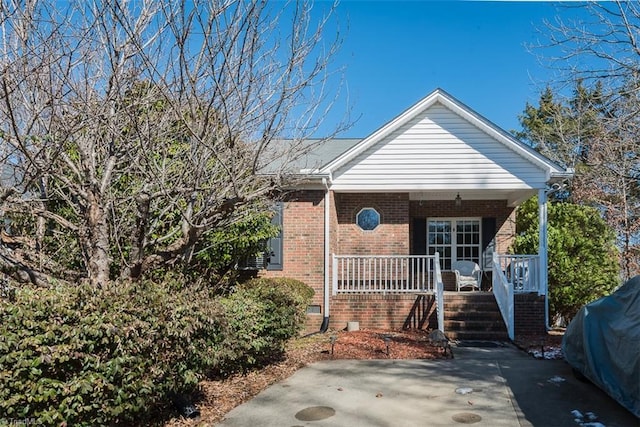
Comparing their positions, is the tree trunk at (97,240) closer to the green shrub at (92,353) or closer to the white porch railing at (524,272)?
the green shrub at (92,353)

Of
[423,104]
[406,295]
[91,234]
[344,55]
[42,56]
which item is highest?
[423,104]

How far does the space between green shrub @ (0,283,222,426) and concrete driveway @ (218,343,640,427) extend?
1.23 metres

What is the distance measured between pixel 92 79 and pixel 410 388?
5.68 metres

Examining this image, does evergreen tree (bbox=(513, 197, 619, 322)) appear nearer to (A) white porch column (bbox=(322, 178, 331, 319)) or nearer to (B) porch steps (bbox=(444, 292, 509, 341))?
(B) porch steps (bbox=(444, 292, 509, 341))

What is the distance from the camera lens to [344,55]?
21.0 feet

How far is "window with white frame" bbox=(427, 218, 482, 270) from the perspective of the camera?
47.7 feet

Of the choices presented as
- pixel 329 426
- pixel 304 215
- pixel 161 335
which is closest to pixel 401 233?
pixel 304 215

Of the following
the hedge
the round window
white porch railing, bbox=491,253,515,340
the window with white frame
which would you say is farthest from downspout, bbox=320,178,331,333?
the hedge

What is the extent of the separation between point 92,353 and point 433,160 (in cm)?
943

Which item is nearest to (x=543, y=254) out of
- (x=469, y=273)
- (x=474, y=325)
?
(x=474, y=325)

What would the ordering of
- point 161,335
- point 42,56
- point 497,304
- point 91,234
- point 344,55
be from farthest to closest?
point 497,304 < point 344,55 < point 91,234 < point 42,56 < point 161,335

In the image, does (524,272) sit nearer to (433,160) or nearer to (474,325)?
(474,325)

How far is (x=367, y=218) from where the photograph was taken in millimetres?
13250

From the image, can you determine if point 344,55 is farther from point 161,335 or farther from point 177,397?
point 177,397
